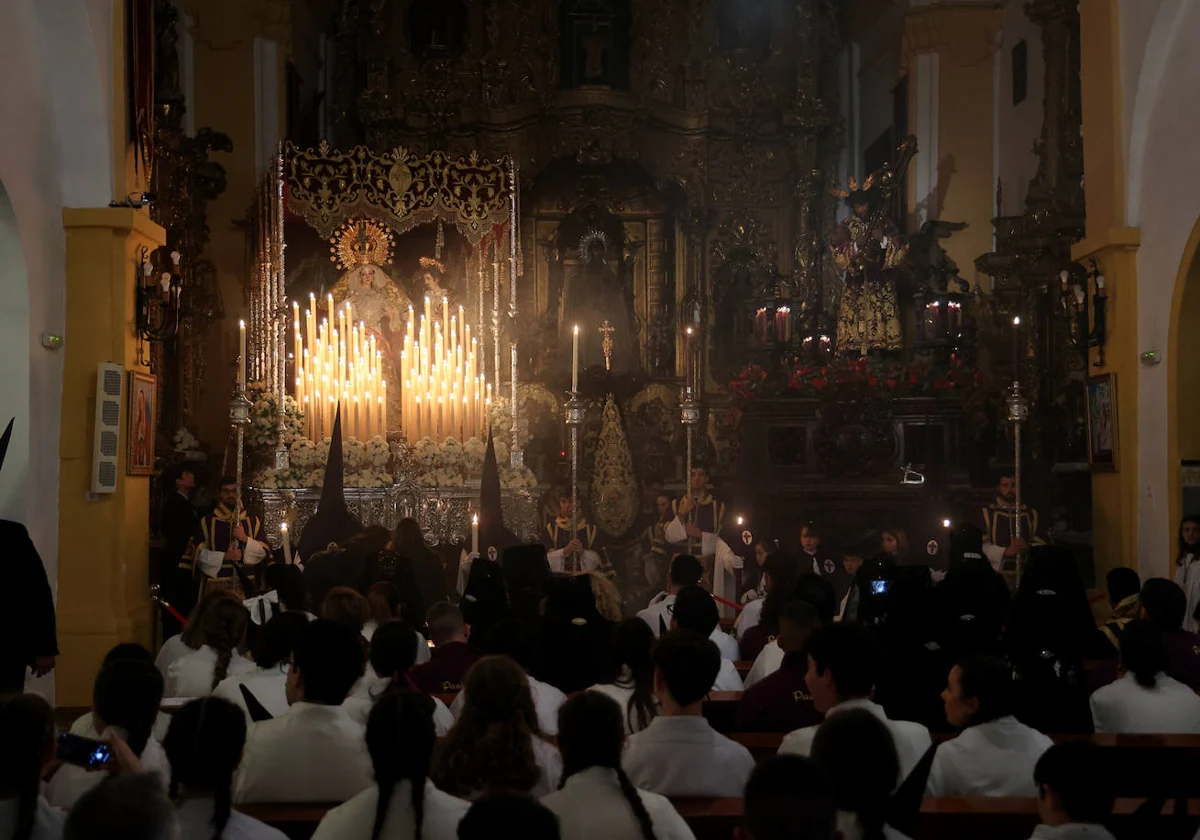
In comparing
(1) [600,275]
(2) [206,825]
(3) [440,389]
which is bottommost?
(2) [206,825]

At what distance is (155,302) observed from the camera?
12148 mm

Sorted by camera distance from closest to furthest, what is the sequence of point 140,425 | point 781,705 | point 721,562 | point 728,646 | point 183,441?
point 781,705, point 728,646, point 140,425, point 721,562, point 183,441

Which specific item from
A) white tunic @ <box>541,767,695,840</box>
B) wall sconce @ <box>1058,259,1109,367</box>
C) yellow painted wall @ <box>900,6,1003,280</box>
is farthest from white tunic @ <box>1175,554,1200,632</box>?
yellow painted wall @ <box>900,6,1003,280</box>

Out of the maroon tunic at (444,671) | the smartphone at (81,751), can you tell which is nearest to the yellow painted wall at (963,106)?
the maroon tunic at (444,671)

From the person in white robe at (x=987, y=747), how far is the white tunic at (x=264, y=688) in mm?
2993

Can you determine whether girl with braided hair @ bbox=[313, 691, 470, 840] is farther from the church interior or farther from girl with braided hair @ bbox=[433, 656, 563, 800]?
the church interior

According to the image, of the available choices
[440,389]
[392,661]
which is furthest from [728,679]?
[440,389]

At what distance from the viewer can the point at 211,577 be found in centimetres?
1284

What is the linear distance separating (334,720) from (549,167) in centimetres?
1605

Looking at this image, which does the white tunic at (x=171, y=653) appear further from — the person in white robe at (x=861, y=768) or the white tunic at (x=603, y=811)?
the person in white robe at (x=861, y=768)

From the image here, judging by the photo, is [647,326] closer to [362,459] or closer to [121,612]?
[362,459]

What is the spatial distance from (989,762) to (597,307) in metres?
15.4

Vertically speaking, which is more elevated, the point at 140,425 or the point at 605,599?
the point at 140,425

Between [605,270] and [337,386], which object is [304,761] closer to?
[337,386]
